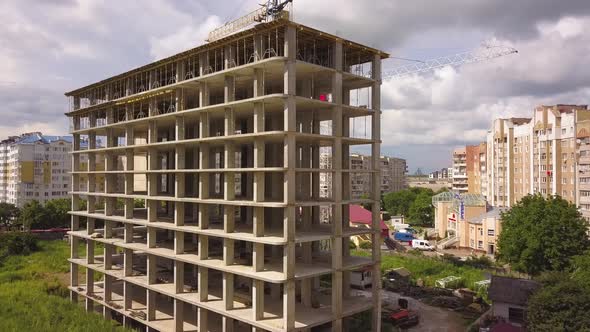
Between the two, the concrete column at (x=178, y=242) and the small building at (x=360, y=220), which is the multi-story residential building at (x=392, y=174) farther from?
the concrete column at (x=178, y=242)

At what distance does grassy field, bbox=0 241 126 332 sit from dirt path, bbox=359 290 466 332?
23415mm

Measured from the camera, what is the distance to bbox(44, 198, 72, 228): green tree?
80.6 metres

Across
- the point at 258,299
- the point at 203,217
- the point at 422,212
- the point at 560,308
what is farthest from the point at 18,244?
the point at 422,212

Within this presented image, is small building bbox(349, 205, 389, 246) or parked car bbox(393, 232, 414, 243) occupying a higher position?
small building bbox(349, 205, 389, 246)

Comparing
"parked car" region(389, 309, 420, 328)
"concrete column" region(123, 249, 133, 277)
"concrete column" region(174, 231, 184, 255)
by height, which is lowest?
"parked car" region(389, 309, 420, 328)

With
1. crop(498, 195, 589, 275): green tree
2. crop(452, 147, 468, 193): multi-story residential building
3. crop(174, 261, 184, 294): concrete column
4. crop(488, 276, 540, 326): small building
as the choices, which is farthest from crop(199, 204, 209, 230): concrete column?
crop(452, 147, 468, 193): multi-story residential building

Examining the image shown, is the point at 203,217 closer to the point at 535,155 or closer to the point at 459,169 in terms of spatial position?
the point at 535,155

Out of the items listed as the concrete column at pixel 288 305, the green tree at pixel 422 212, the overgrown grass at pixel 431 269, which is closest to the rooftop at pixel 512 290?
the overgrown grass at pixel 431 269

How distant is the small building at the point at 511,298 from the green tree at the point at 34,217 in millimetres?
79093

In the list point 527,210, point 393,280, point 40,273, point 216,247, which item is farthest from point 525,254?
point 40,273

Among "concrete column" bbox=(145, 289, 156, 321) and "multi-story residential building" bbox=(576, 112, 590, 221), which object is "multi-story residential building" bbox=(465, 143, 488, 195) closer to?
"multi-story residential building" bbox=(576, 112, 590, 221)

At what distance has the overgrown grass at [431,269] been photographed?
46312 mm

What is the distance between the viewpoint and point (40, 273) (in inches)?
2007

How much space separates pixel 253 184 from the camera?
28812 millimetres
